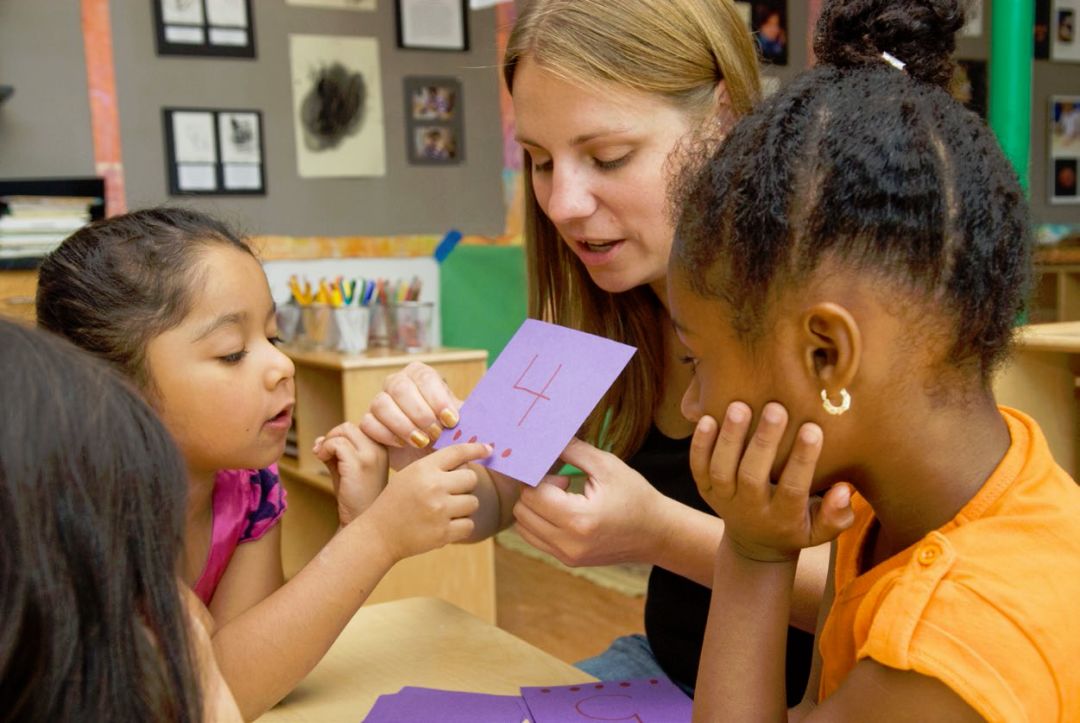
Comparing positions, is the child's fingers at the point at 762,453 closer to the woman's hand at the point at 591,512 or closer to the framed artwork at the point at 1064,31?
the woman's hand at the point at 591,512

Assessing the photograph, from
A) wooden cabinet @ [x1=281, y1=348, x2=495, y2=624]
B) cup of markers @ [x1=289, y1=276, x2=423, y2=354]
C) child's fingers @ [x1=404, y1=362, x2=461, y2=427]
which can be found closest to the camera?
child's fingers @ [x1=404, y1=362, x2=461, y2=427]

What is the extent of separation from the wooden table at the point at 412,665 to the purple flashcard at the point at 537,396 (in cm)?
23

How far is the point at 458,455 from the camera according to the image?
976 mm

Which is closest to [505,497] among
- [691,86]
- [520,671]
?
[520,671]

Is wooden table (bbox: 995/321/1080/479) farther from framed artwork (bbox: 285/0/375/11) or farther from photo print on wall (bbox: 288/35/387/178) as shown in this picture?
framed artwork (bbox: 285/0/375/11)

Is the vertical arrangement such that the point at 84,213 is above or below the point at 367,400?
above

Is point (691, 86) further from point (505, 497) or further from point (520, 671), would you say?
point (520, 671)

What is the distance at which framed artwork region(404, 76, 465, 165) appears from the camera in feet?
12.6

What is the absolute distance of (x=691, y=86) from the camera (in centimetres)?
111

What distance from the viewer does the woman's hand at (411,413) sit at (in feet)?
3.48

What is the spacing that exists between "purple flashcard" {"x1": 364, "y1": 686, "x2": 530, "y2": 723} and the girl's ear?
44 cm

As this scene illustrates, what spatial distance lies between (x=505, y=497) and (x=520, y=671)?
287mm

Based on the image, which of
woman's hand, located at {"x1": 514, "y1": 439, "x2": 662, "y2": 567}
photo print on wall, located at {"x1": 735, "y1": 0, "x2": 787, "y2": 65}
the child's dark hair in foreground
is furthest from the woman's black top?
photo print on wall, located at {"x1": 735, "y1": 0, "x2": 787, "y2": 65}

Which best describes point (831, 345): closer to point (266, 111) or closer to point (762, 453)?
point (762, 453)
